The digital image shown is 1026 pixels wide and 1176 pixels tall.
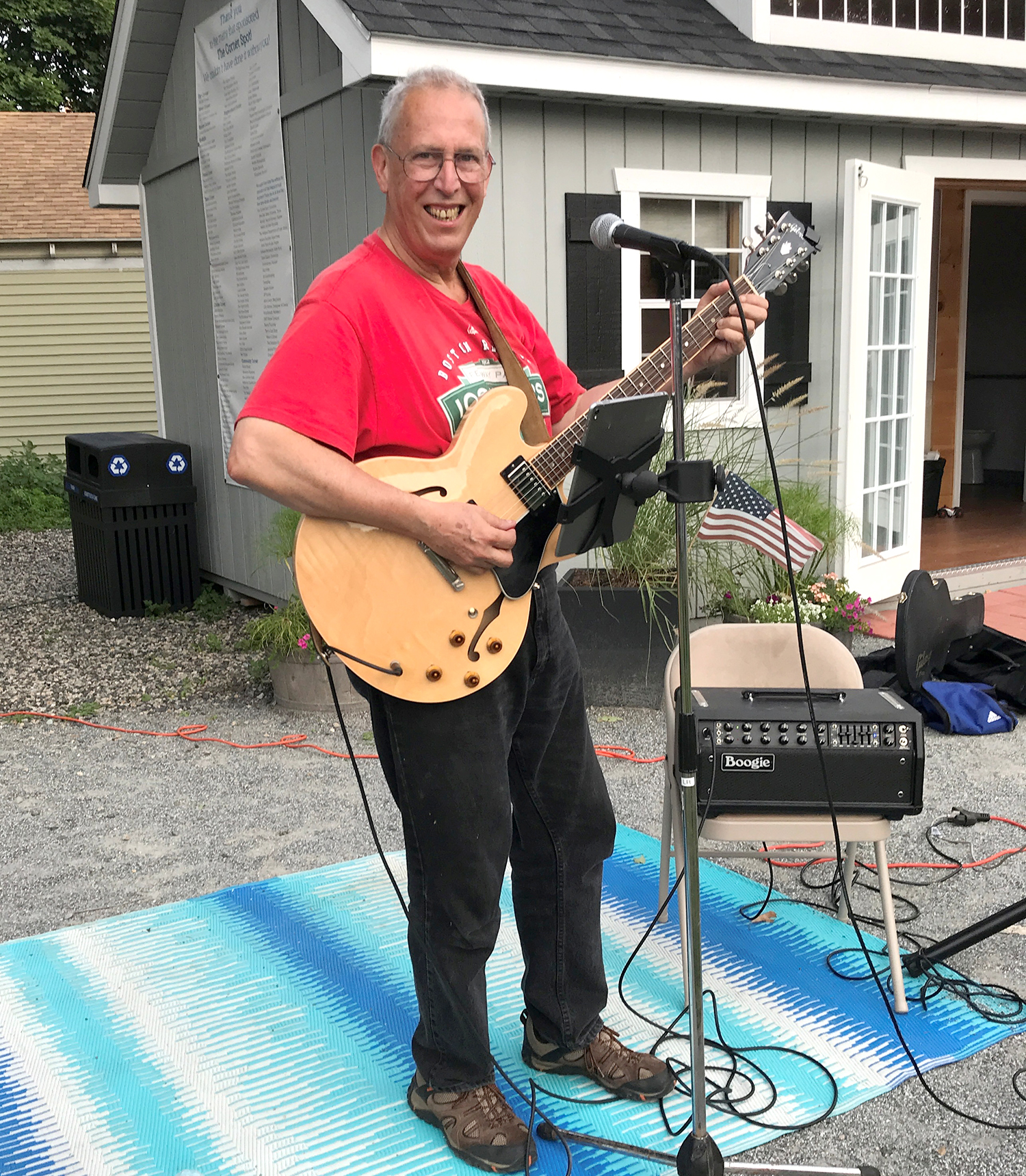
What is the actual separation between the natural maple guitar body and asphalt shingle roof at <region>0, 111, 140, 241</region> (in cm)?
1169

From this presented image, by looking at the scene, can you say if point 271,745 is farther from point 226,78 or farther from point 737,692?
point 226,78

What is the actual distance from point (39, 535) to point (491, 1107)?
1016 centimetres

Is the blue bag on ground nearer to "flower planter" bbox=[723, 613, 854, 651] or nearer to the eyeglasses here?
"flower planter" bbox=[723, 613, 854, 651]

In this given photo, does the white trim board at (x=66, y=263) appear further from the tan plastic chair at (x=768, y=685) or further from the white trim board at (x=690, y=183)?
the tan plastic chair at (x=768, y=685)

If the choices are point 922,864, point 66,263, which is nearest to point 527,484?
point 922,864

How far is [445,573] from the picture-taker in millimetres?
2027

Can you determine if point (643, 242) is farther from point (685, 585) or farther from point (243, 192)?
point (243, 192)

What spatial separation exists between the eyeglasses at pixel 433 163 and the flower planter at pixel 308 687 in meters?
3.28

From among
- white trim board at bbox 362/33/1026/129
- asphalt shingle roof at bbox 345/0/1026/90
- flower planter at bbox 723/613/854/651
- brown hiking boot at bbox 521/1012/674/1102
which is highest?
asphalt shingle roof at bbox 345/0/1026/90

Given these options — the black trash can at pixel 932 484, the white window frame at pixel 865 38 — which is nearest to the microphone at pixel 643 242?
the white window frame at pixel 865 38

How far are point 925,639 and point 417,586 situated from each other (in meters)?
3.14

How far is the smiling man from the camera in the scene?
190 centimetres

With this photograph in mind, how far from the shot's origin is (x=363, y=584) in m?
2.01

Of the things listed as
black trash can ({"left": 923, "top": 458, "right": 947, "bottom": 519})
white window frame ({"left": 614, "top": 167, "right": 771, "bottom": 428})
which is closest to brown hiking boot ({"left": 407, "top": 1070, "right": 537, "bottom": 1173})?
white window frame ({"left": 614, "top": 167, "right": 771, "bottom": 428})
